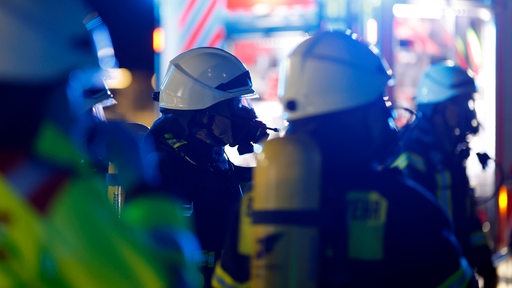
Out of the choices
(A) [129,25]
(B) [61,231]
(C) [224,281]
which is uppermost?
(B) [61,231]

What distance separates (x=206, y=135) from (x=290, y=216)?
2177 mm

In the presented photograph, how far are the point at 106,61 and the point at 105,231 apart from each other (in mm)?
644

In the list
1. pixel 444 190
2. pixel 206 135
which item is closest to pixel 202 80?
pixel 206 135

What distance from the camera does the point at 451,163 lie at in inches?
198

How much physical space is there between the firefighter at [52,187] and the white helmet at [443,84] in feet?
13.2

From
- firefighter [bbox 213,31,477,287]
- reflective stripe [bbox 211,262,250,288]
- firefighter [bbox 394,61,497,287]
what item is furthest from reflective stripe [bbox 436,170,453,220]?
reflective stripe [bbox 211,262,250,288]

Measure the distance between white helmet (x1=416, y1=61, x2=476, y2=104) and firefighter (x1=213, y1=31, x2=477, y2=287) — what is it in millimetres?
3065

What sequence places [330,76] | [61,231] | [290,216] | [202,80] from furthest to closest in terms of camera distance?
[202,80]
[330,76]
[290,216]
[61,231]

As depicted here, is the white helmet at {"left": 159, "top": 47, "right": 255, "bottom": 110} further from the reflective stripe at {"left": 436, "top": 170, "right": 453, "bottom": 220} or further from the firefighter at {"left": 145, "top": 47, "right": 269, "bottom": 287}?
the reflective stripe at {"left": 436, "top": 170, "right": 453, "bottom": 220}

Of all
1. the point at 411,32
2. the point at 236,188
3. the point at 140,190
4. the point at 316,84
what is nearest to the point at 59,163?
the point at 140,190

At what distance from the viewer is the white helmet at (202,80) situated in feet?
14.8

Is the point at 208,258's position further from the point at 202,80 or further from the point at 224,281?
the point at 224,281

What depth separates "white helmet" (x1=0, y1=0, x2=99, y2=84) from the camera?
5.88ft

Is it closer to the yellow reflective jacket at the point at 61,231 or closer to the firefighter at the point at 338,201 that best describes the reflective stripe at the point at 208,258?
the firefighter at the point at 338,201
